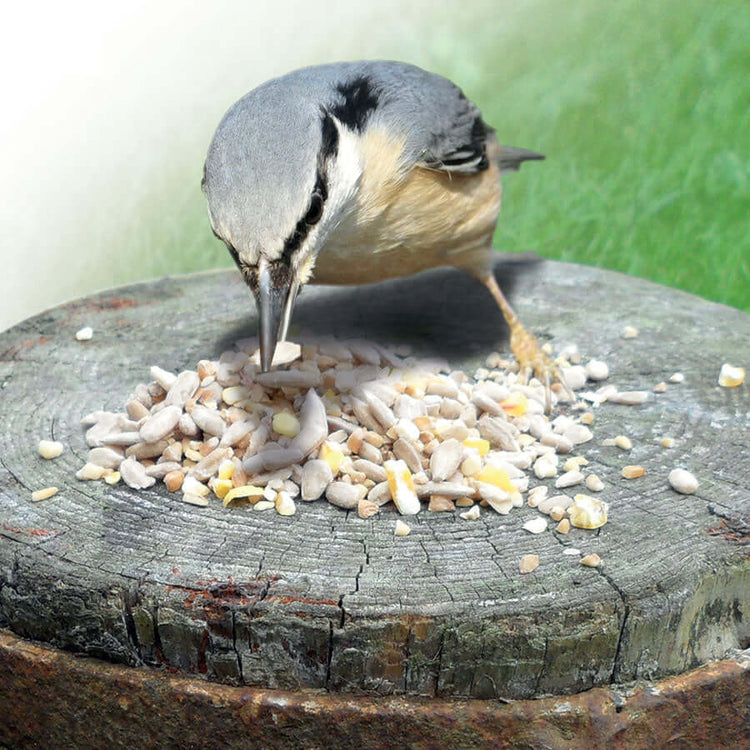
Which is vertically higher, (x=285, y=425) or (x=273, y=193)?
(x=273, y=193)

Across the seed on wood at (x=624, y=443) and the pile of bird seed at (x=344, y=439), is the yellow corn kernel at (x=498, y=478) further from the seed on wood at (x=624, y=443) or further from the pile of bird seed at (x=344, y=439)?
the seed on wood at (x=624, y=443)

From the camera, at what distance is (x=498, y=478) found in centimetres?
178

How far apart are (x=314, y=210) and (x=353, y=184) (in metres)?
0.25

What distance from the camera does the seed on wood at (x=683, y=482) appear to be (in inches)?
68.4

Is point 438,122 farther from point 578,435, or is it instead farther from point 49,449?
point 49,449

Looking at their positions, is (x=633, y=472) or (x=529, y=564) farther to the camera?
(x=633, y=472)

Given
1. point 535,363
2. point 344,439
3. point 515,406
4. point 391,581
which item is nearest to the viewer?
point 391,581

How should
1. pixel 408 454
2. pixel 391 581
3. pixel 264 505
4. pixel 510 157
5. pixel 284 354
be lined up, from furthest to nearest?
1. pixel 510 157
2. pixel 284 354
3. pixel 408 454
4. pixel 264 505
5. pixel 391 581

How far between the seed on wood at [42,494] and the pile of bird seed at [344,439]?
80mm

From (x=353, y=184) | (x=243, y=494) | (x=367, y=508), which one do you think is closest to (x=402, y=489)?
(x=367, y=508)

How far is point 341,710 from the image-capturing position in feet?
4.69

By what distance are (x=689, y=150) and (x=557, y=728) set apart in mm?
3573

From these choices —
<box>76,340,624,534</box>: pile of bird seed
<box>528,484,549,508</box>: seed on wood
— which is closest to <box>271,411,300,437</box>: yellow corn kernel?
<box>76,340,624,534</box>: pile of bird seed

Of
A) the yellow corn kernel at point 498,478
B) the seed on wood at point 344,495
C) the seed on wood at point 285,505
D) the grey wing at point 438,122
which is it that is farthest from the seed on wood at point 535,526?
the grey wing at point 438,122
